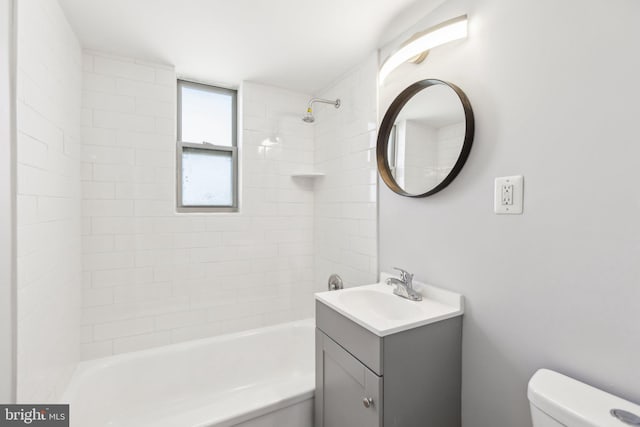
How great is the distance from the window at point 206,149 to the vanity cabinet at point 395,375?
1.38 meters

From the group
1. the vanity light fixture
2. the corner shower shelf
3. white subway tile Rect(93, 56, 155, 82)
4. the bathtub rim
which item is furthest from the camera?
the corner shower shelf

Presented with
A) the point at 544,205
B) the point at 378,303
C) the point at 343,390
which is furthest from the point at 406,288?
the point at 544,205

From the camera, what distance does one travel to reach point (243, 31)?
1.57 metres

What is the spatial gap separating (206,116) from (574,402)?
8.28 feet

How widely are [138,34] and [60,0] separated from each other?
1.09 feet

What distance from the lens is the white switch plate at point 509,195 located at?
1049 mm

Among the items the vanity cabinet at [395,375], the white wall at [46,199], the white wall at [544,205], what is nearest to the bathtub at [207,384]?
the white wall at [46,199]

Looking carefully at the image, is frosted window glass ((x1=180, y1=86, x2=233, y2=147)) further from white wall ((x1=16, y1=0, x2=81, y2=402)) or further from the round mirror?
the round mirror

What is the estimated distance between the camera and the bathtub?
4.74 ft

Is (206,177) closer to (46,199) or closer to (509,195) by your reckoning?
(46,199)

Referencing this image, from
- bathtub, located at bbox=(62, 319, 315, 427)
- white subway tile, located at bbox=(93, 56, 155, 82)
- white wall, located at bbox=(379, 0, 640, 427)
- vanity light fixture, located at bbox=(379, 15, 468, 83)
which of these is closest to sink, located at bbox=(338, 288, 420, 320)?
white wall, located at bbox=(379, 0, 640, 427)

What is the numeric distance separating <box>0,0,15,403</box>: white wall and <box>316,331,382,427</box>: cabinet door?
115 centimetres

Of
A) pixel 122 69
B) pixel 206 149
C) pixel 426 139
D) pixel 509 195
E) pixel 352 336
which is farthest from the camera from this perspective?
pixel 206 149

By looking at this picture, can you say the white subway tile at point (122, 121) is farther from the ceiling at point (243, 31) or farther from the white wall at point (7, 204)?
the white wall at point (7, 204)
